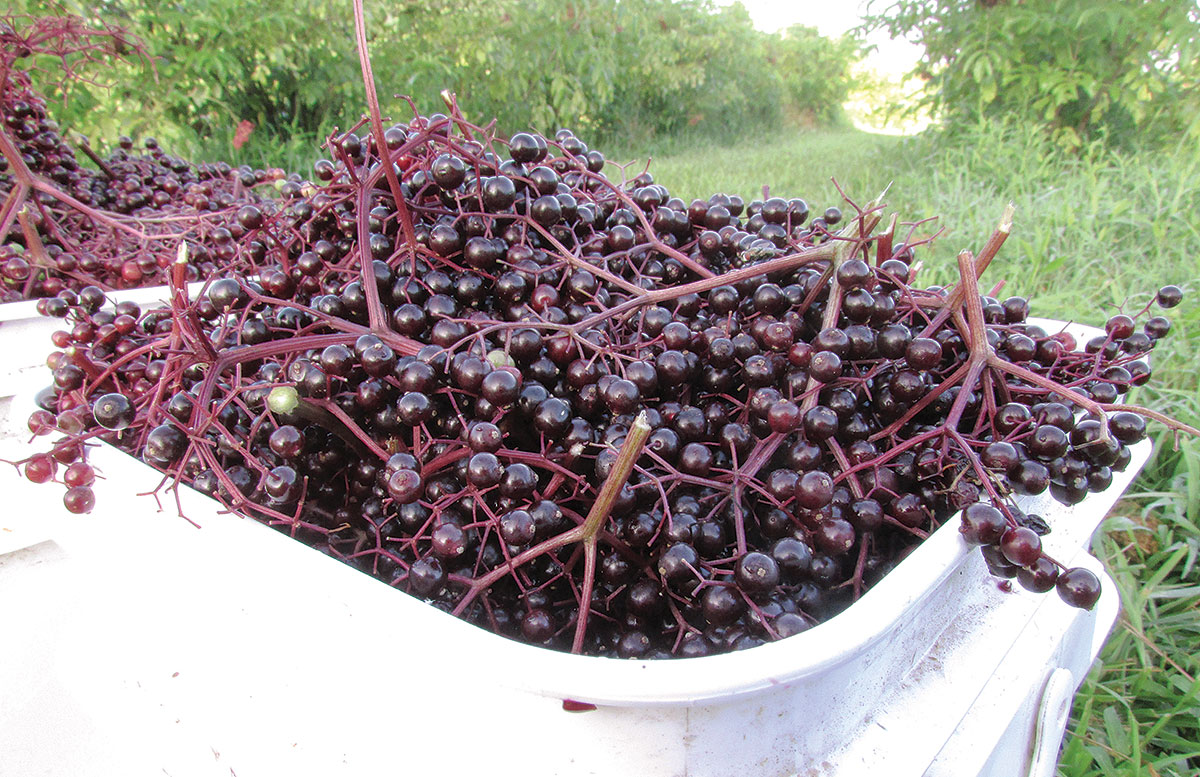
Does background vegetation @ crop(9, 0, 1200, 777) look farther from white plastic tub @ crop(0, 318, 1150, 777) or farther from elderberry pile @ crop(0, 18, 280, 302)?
elderberry pile @ crop(0, 18, 280, 302)

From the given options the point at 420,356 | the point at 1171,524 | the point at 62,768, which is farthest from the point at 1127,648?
the point at 62,768

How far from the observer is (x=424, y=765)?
546mm

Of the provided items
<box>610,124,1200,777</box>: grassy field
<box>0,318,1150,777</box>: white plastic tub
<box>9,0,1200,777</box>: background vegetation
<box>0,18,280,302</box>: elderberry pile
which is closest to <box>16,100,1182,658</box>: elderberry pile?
<box>0,318,1150,777</box>: white plastic tub

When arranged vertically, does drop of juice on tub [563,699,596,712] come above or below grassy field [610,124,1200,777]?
above

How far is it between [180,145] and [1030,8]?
16.0 ft

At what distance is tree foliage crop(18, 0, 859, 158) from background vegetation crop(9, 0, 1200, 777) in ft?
0.06

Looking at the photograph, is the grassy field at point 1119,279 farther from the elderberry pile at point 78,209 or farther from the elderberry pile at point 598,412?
the elderberry pile at point 78,209

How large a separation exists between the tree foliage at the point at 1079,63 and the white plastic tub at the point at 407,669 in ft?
12.7

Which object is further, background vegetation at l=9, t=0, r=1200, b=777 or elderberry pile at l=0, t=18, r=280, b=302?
background vegetation at l=9, t=0, r=1200, b=777

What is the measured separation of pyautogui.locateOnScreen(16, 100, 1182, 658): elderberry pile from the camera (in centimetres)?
56

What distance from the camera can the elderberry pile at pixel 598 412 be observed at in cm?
56

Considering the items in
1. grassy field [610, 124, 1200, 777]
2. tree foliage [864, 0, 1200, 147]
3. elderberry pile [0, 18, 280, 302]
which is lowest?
grassy field [610, 124, 1200, 777]

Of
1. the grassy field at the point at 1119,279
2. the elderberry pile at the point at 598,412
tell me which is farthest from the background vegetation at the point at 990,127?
the elderberry pile at the point at 598,412

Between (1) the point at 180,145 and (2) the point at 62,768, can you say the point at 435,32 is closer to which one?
(1) the point at 180,145
